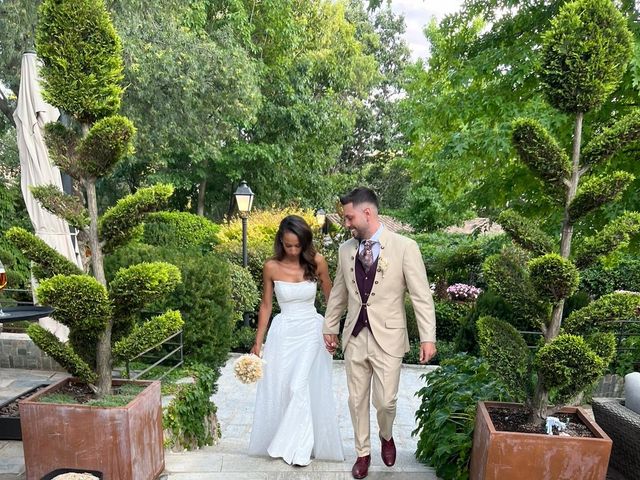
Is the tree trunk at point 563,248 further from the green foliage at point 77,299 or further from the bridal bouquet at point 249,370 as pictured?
the green foliage at point 77,299

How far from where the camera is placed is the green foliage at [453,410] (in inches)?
108

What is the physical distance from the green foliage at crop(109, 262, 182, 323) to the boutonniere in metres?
1.18

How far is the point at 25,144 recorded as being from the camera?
4.54m

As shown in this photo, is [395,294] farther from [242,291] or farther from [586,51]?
[242,291]

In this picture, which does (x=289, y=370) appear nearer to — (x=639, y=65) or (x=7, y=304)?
(x=639, y=65)

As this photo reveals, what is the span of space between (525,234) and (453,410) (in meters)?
1.30

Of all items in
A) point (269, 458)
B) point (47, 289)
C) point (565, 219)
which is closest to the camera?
point (47, 289)

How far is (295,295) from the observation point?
3342 millimetres

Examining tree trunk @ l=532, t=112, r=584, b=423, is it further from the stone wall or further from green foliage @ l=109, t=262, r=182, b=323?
the stone wall

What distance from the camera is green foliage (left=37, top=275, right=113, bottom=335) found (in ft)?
7.33

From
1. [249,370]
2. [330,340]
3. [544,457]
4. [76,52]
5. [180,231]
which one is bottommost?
[544,457]

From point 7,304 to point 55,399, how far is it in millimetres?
4563

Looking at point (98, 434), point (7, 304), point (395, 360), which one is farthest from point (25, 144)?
point (395, 360)

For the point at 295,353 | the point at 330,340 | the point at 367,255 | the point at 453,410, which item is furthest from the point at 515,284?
the point at 295,353
